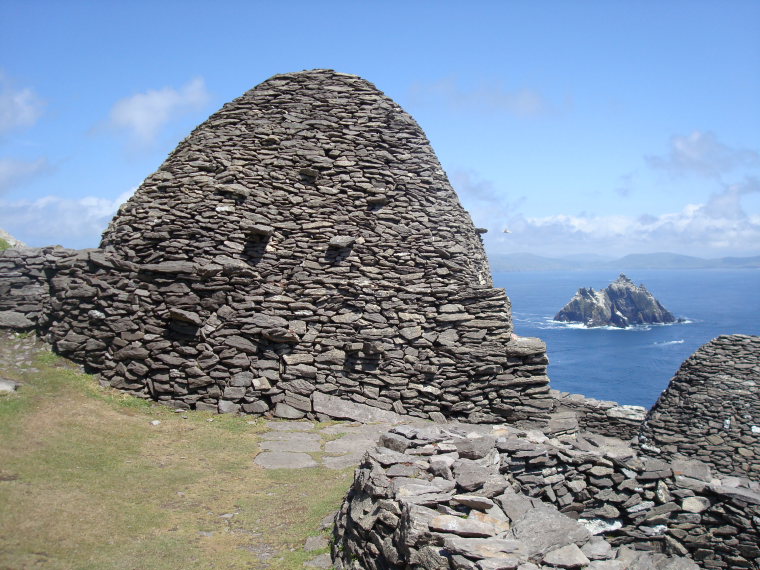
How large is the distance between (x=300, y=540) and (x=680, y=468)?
23.3ft

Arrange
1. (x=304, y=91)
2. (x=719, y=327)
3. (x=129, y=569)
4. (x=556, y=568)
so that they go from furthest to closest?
(x=719, y=327) < (x=304, y=91) < (x=129, y=569) < (x=556, y=568)

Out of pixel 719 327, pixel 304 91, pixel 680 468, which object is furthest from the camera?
pixel 719 327

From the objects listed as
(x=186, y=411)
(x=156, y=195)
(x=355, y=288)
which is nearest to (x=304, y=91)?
(x=156, y=195)

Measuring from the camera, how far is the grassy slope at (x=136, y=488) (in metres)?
6.54

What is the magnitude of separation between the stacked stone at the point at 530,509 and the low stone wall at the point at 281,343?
2.70 m

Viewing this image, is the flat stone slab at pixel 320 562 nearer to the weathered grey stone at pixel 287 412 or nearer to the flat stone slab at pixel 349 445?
the flat stone slab at pixel 349 445

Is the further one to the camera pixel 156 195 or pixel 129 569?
pixel 156 195

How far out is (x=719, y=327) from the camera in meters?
81.3

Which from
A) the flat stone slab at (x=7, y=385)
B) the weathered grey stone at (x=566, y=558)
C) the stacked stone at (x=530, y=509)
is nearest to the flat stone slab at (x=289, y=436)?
the stacked stone at (x=530, y=509)

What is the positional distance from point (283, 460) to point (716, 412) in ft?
49.6

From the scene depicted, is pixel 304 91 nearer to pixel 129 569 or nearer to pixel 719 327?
pixel 129 569

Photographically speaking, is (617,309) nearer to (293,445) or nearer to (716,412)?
(716,412)

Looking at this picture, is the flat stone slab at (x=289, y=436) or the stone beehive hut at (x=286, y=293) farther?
the stone beehive hut at (x=286, y=293)

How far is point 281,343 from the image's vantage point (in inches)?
507
